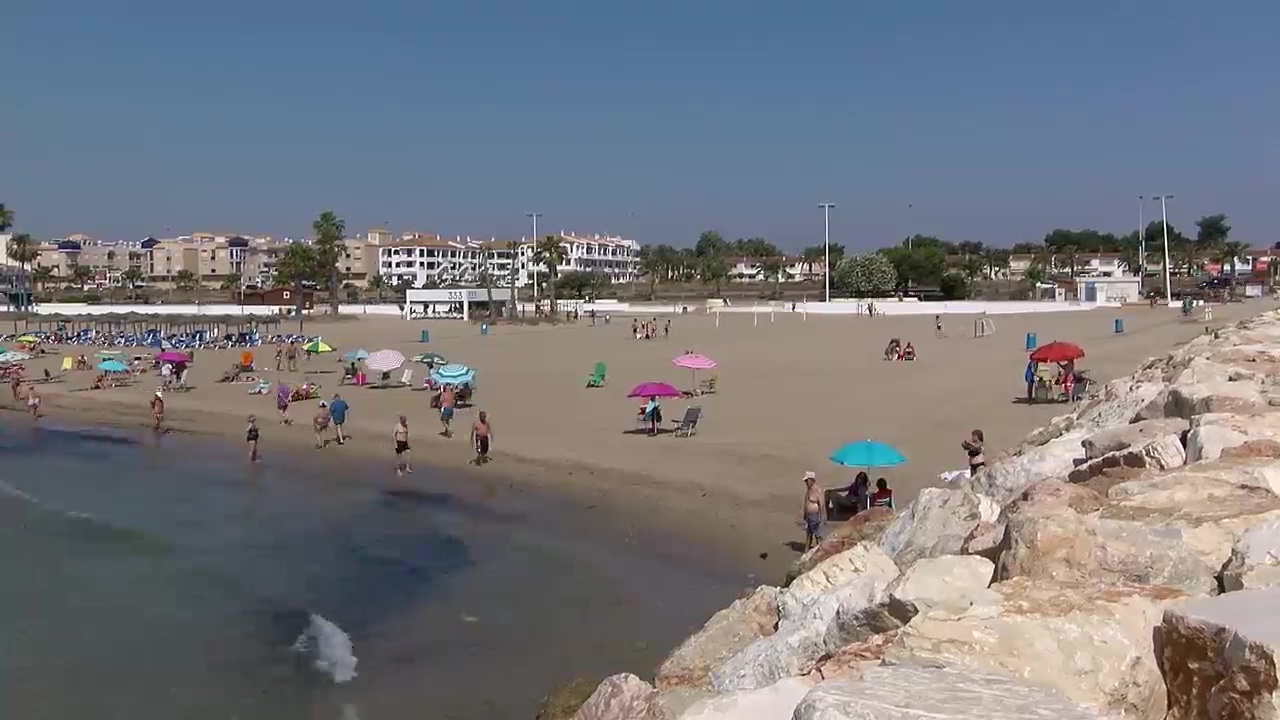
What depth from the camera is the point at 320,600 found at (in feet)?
43.9

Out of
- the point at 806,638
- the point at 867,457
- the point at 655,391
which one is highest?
the point at 655,391

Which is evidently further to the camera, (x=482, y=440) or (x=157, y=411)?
(x=157, y=411)

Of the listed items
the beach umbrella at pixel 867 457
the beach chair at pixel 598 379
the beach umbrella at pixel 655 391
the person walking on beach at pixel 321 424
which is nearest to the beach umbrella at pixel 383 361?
the beach chair at pixel 598 379

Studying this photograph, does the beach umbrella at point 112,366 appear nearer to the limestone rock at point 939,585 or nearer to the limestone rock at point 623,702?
the limestone rock at point 623,702

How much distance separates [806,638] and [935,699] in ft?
7.98

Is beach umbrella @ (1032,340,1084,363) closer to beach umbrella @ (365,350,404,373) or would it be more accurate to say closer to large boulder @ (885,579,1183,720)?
beach umbrella @ (365,350,404,373)

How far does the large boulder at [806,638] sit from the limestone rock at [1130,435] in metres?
2.29

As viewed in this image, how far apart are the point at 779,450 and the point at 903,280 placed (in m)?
78.9

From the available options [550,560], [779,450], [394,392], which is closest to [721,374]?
[394,392]

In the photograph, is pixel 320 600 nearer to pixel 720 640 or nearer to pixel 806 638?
pixel 720 640

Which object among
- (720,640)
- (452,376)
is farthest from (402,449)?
(720,640)

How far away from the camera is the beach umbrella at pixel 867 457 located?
48.5 ft

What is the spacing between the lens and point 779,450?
68.4 feet

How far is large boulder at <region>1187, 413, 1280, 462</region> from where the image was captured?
6730 mm
